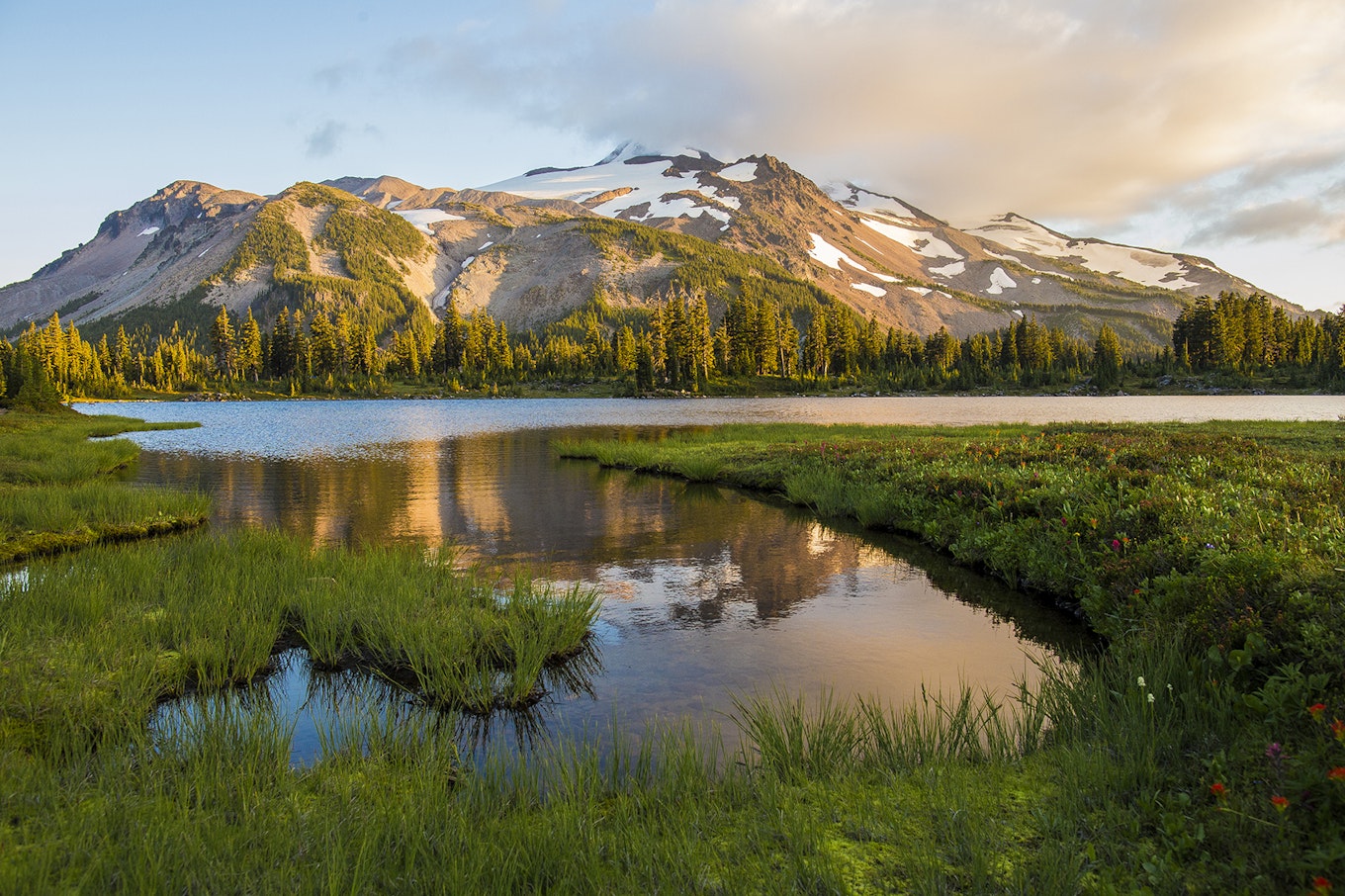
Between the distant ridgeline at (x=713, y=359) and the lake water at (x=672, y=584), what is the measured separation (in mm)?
109258

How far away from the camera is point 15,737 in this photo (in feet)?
23.1

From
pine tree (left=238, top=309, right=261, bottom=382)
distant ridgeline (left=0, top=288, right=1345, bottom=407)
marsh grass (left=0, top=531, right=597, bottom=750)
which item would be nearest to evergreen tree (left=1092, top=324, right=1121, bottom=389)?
distant ridgeline (left=0, top=288, right=1345, bottom=407)

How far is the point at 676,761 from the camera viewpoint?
6637 millimetres

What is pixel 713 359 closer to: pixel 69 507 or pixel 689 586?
pixel 69 507

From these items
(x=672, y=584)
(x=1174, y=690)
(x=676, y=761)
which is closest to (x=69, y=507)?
(x=672, y=584)

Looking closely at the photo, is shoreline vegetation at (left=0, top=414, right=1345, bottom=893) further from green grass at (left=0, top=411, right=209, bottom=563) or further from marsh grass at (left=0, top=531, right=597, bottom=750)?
green grass at (left=0, top=411, right=209, bottom=563)

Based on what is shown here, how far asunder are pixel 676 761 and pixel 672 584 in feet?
30.5

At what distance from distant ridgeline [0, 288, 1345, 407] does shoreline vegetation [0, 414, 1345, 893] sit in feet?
421

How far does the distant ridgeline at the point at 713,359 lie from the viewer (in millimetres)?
141250

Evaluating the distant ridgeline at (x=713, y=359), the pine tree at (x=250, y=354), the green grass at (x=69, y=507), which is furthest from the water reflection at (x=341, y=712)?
the pine tree at (x=250, y=354)

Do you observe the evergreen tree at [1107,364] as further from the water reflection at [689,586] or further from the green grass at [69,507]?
the green grass at [69,507]

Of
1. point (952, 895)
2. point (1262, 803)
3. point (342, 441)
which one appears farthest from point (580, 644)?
point (342, 441)

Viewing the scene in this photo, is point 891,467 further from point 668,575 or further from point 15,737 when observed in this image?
point 15,737

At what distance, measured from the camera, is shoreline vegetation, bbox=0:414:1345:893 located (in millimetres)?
4863
